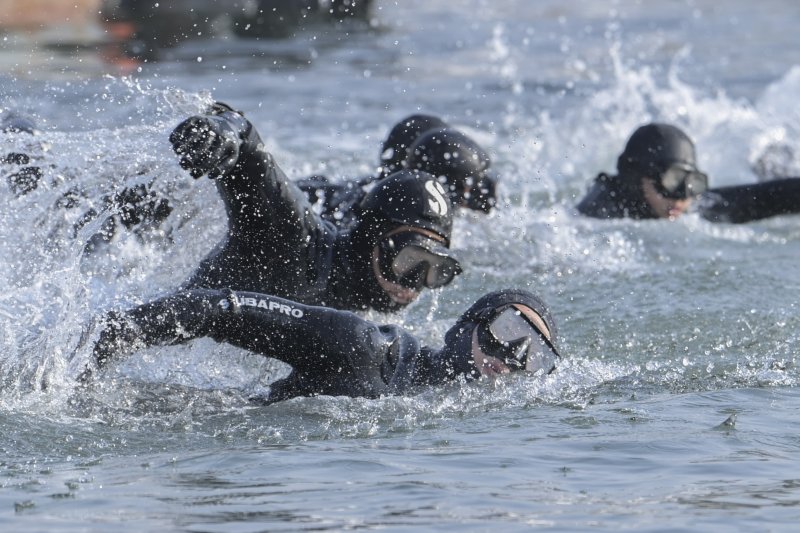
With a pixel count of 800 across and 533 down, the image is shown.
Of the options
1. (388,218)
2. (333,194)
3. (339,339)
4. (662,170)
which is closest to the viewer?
(339,339)

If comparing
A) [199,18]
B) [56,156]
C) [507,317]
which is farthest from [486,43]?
[507,317]

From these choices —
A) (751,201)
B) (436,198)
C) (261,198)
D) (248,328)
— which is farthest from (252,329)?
(751,201)

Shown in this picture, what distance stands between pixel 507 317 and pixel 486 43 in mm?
14206

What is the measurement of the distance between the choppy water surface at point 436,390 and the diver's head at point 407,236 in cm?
70

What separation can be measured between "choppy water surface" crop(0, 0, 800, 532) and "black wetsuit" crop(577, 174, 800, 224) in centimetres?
14

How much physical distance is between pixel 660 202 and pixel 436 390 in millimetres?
4579

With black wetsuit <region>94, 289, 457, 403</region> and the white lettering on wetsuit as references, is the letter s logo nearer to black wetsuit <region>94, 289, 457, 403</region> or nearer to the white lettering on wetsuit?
black wetsuit <region>94, 289, 457, 403</region>

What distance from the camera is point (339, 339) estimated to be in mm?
5824

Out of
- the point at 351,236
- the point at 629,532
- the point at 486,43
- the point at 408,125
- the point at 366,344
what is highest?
the point at 486,43

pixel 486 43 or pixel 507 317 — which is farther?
pixel 486 43

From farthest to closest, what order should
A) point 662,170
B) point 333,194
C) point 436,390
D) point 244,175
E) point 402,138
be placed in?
point 662,170 < point 402,138 < point 333,194 < point 244,175 < point 436,390

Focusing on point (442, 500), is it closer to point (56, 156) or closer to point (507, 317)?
point (507, 317)

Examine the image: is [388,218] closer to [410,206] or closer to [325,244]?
[410,206]

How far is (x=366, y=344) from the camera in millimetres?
5871
